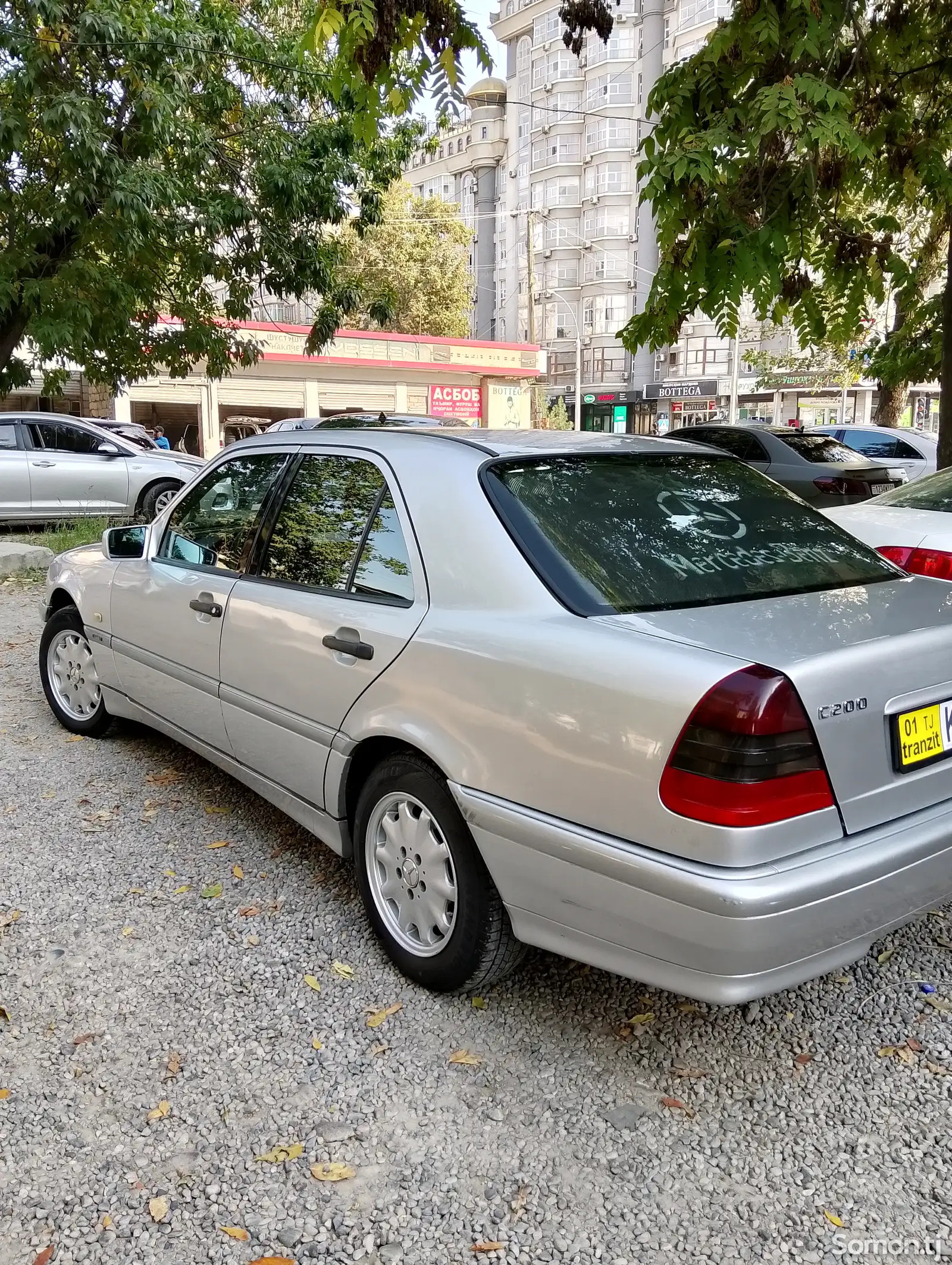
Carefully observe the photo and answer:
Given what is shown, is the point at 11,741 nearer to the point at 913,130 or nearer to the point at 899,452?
the point at 913,130

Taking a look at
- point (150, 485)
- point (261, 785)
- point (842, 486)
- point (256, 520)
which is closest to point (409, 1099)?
point (261, 785)

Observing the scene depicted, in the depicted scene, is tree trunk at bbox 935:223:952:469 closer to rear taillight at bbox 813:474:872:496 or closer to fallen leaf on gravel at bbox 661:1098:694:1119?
rear taillight at bbox 813:474:872:496

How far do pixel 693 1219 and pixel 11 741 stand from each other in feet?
13.8

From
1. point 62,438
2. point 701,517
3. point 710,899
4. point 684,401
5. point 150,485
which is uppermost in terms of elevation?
point 684,401

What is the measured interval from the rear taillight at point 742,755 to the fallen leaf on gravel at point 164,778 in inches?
119

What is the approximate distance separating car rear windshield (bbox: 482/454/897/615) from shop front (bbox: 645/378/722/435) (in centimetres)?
4714

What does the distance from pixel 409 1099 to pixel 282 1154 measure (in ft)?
1.11

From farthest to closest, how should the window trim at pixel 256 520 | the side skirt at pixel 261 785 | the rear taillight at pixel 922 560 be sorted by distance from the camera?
the rear taillight at pixel 922 560 → the window trim at pixel 256 520 → the side skirt at pixel 261 785

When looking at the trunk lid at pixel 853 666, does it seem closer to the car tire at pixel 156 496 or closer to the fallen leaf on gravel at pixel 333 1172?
the fallen leaf on gravel at pixel 333 1172

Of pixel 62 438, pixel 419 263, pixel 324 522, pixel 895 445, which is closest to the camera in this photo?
pixel 324 522

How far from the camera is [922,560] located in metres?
4.84

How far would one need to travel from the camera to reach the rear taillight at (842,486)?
491 inches

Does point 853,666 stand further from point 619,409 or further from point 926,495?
point 619,409

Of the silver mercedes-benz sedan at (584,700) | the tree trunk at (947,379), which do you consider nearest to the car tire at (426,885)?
the silver mercedes-benz sedan at (584,700)
